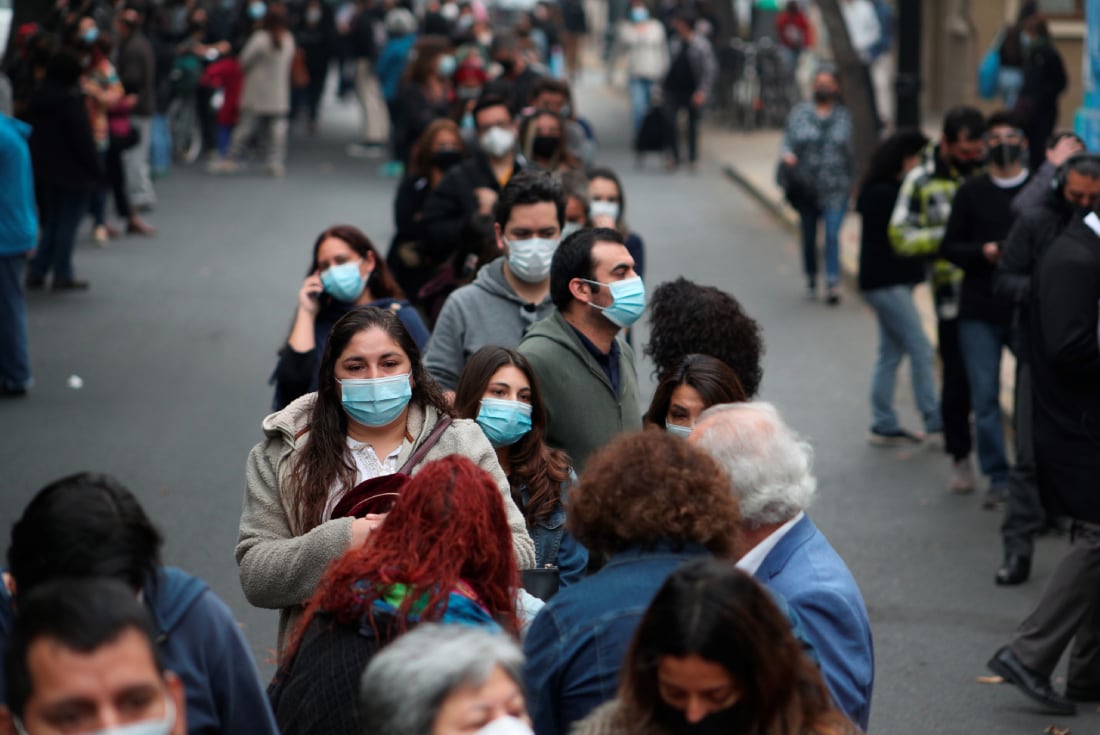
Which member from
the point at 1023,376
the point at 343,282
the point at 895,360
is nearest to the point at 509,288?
the point at 343,282

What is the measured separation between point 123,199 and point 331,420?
1274cm

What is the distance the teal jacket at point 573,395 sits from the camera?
562cm

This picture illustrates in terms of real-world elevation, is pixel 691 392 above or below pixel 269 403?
above

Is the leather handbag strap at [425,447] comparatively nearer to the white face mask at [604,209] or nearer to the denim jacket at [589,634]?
the denim jacket at [589,634]

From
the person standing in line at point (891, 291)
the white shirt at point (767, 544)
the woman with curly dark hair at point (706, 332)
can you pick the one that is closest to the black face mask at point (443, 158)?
the person standing in line at point (891, 291)

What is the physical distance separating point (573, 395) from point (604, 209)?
332 centimetres

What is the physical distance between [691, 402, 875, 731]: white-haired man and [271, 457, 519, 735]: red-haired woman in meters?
0.54

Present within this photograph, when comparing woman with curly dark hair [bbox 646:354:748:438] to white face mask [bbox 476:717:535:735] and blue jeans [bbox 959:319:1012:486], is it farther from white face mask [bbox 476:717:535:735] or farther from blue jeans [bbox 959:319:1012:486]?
blue jeans [bbox 959:319:1012:486]

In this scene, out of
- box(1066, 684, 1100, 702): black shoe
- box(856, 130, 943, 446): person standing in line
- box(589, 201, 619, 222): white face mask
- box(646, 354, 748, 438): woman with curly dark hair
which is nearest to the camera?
box(646, 354, 748, 438): woman with curly dark hair

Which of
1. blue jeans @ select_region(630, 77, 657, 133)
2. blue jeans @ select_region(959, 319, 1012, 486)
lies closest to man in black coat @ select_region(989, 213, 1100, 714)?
blue jeans @ select_region(959, 319, 1012, 486)

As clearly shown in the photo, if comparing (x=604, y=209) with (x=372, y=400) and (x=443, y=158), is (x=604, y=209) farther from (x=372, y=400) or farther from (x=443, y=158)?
(x=372, y=400)

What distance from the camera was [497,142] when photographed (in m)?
9.47

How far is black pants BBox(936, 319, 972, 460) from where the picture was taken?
8.86m

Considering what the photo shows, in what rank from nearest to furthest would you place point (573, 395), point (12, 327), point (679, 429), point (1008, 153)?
point (679, 429), point (573, 395), point (1008, 153), point (12, 327)
